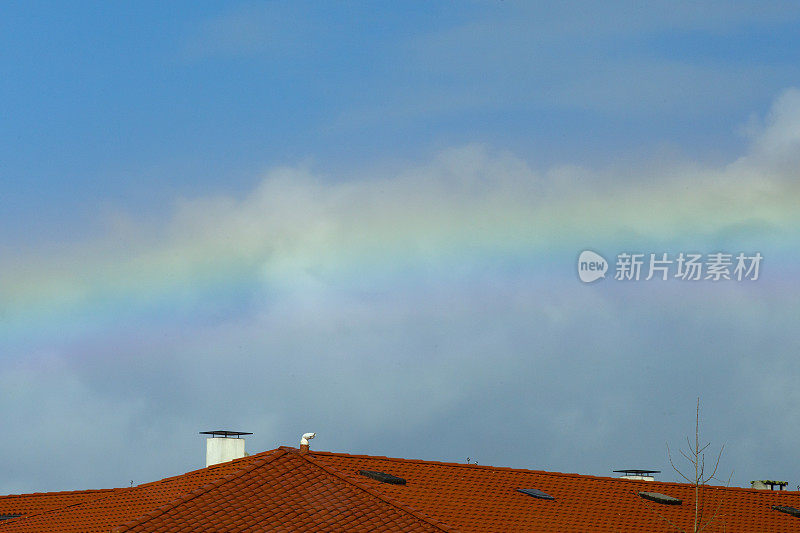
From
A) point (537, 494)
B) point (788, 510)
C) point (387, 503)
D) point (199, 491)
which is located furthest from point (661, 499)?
point (199, 491)

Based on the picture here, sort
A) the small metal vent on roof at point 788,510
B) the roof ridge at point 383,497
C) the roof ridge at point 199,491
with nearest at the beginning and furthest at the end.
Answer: the roof ridge at point 199,491
the roof ridge at point 383,497
the small metal vent on roof at point 788,510

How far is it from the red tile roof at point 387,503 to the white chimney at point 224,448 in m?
3.76

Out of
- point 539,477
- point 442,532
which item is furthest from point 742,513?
point 442,532

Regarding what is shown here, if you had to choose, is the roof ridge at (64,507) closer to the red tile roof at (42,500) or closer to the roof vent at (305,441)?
the red tile roof at (42,500)

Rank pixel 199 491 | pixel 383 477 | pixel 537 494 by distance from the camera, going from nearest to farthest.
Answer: pixel 199 491
pixel 383 477
pixel 537 494

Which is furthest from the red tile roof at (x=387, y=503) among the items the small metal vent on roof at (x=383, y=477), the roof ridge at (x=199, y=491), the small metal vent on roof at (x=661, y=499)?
the small metal vent on roof at (x=661, y=499)

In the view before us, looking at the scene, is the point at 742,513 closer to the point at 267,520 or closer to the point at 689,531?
the point at 689,531

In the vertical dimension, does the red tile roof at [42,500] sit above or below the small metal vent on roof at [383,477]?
below

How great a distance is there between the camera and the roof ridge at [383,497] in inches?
1138

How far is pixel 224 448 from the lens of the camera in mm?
41062

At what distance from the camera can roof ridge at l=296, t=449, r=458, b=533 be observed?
28906mm

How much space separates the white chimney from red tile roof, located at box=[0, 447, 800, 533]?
3761mm

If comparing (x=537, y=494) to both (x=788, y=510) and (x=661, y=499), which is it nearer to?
(x=661, y=499)

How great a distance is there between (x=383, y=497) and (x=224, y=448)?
12874 mm
